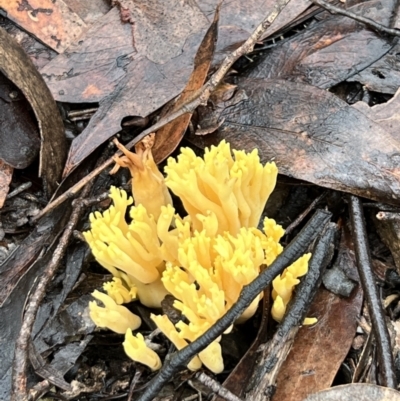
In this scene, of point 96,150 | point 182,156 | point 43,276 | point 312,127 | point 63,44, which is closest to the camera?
point 182,156

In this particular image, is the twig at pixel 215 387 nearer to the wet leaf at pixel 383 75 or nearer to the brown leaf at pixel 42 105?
the brown leaf at pixel 42 105

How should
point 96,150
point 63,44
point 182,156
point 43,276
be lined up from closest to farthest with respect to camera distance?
point 182,156, point 43,276, point 96,150, point 63,44

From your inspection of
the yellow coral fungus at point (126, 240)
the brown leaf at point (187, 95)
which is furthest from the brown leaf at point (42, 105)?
the yellow coral fungus at point (126, 240)

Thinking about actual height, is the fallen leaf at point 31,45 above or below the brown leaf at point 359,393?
above

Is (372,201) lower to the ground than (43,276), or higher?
lower

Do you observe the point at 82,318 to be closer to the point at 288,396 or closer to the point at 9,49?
the point at 288,396

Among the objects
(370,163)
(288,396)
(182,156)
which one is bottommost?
(288,396)

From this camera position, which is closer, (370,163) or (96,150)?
(370,163)

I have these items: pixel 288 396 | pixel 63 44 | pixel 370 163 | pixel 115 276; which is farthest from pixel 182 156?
pixel 63 44
